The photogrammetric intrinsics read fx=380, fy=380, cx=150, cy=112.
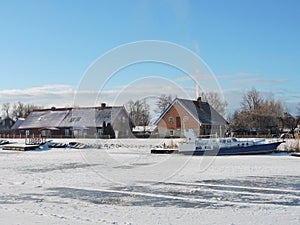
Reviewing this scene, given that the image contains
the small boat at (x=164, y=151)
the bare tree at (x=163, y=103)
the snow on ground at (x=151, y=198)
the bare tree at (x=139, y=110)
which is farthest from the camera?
the bare tree at (x=163, y=103)

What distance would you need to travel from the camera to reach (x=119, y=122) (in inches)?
2063

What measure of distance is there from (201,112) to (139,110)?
1398cm

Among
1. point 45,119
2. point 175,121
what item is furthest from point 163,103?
point 45,119

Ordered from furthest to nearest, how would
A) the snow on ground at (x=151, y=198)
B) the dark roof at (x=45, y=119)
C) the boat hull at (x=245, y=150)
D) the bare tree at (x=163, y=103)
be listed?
the dark roof at (x=45, y=119)
the bare tree at (x=163, y=103)
the boat hull at (x=245, y=150)
the snow on ground at (x=151, y=198)

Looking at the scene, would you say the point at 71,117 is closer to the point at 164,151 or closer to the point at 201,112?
the point at 201,112

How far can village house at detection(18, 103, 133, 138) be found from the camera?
53431 millimetres

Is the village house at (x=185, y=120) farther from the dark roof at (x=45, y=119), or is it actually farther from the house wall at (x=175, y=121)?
the dark roof at (x=45, y=119)

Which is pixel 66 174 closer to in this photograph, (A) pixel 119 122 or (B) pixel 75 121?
(A) pixel 119 122

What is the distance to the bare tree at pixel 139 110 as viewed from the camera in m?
32.6

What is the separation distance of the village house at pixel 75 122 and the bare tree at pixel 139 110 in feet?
22.9

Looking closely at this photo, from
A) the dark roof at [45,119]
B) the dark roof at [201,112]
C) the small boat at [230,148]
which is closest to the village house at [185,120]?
the dark roof at [201,112]

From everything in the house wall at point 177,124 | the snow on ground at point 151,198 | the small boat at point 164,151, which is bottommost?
the snow on ground at point 151,198

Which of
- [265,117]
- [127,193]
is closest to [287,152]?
[127,193]

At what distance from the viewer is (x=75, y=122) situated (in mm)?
60781
